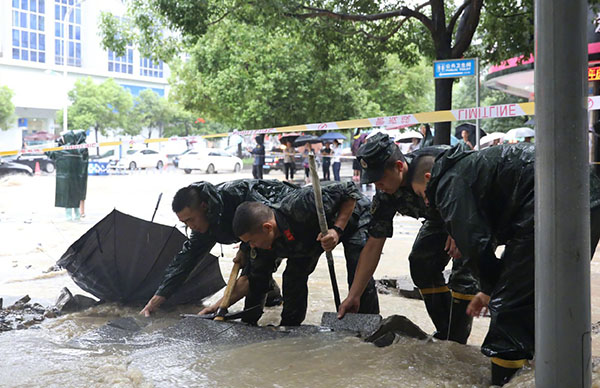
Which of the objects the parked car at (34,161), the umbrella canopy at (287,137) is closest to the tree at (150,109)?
the parked car at (34,161)

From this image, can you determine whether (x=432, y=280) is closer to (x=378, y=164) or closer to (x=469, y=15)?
(x=378, y=164)

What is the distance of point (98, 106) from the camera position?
43.9 metres

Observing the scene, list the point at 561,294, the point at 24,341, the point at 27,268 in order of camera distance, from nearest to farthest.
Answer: the point at 561,294 → the point at 24,341 → the point at 27,268

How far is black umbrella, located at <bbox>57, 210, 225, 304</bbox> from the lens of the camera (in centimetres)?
487

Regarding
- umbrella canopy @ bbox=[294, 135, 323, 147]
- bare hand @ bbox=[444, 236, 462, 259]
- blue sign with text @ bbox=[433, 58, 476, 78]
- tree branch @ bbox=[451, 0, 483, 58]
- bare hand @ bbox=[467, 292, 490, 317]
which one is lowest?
bare hand @ bbox=[467, 292, 490, 317]

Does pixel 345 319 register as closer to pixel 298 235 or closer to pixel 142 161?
pixel 298 235

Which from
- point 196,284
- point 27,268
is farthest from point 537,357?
point 27,268

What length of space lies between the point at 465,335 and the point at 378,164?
131 centimetres

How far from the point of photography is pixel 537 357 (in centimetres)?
239

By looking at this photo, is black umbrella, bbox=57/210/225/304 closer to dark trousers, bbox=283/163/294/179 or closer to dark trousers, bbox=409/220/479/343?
dark trousers, bbox=409/220/479/343

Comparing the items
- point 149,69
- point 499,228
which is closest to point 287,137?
point 499,228

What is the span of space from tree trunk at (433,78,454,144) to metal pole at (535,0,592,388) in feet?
23.4

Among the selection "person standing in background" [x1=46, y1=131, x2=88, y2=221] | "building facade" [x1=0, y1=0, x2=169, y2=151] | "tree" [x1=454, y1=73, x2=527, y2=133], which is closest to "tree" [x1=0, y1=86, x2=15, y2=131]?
"building facade" [x1=0, y1=0, x2=169, y2=151]

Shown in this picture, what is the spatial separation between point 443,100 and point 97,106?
38.3 meters
